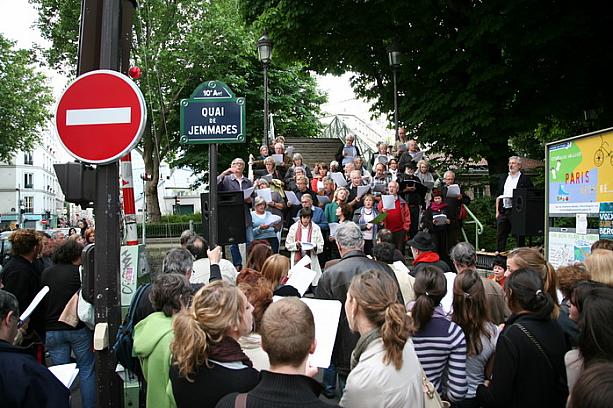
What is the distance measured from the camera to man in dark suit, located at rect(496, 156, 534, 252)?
1078 centimetres

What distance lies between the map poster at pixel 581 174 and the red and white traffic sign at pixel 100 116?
6.29 m

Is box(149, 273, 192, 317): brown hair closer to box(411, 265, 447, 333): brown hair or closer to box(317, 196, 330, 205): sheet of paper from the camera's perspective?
box(411, 265, 447, 333): brown hair

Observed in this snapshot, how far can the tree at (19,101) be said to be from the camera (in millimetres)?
34375

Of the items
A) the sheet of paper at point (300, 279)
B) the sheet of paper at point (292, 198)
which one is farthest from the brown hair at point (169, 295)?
the sheet of paper at point (292, 198)

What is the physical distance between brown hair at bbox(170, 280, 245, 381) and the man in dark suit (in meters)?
9.02

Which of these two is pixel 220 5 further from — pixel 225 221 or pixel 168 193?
pixel 168 193

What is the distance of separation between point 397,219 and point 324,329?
27.0 feet

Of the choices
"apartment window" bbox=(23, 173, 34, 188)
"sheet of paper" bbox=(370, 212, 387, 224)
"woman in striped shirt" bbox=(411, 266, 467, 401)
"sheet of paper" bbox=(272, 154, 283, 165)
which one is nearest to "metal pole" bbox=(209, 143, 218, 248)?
"woman in striped shirt" bbox=(411, 266, 467, 401)

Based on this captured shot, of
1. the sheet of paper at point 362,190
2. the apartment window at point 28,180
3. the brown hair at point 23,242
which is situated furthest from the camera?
the apartment window at point 28,180

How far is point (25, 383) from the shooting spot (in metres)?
2.50

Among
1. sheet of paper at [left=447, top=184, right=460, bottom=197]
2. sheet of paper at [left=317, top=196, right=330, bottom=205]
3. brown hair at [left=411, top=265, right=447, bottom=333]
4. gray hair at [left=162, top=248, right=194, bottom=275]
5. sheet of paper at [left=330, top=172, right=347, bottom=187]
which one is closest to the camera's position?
brown hair at [left=411, top=265, right=447, bottom=333]

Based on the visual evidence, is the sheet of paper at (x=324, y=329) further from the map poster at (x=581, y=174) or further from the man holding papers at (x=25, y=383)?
the map poster at (x=581, y=174)

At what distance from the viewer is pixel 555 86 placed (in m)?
15.3

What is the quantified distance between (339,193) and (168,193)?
65.0 metres
